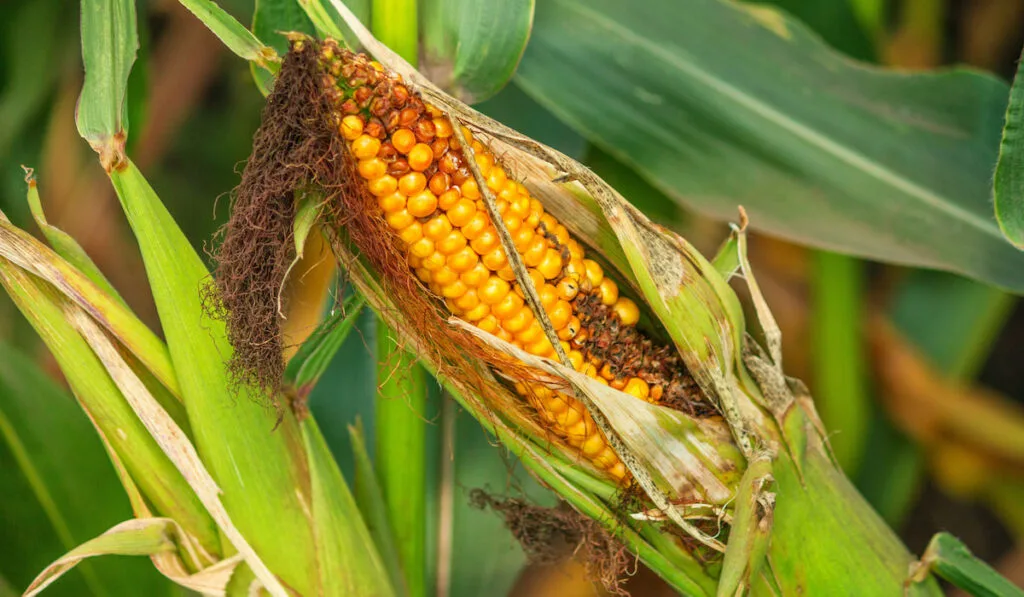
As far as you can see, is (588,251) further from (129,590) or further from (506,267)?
(129,590)

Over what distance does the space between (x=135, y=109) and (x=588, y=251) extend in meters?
0.55

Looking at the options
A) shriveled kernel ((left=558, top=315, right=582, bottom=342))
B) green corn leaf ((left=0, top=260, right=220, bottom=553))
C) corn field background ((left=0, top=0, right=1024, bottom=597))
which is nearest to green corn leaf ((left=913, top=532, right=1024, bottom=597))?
corn field background ((left=0, top=0, right=1024, bottom=597))

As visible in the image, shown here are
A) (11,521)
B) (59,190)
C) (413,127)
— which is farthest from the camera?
(59,190)

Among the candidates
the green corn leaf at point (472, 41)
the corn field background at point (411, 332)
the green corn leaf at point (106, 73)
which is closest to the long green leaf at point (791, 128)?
the corn field background at point (411, 332)

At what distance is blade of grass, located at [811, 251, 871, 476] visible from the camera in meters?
1.00

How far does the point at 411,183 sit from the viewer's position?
1.51 ft

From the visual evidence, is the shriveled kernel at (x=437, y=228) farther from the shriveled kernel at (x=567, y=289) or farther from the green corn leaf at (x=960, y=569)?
the green corn leaf at (x=960, y=569)

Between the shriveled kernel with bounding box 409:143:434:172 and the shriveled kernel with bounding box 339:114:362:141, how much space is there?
0.11ft

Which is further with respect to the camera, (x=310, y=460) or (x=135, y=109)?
(x=135, y=109)

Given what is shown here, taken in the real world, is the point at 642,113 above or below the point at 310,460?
above

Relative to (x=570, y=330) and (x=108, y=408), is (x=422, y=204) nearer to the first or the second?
(x=570, y=330)

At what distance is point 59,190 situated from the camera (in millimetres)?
1002

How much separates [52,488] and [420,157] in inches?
23.6

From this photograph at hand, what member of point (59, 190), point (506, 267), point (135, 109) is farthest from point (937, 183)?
point (59, 190)
